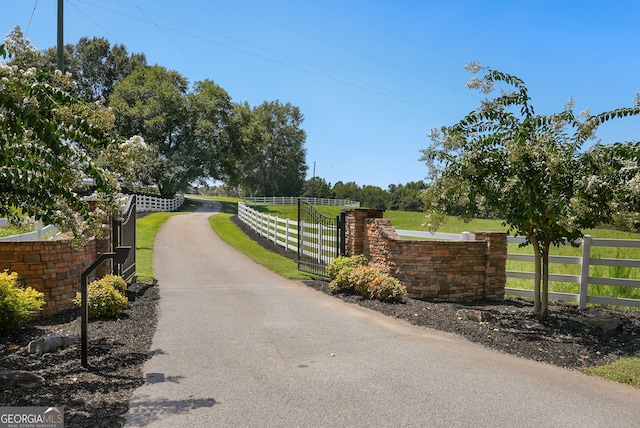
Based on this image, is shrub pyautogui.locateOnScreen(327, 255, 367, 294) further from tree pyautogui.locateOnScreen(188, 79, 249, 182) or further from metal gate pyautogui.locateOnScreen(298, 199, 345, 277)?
tree pyautogui.locateOnScreen(188, 79, 249, 182)

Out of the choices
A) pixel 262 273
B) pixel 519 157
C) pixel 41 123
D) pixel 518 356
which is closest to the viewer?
pixel 41 123

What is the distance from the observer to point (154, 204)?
125 feet

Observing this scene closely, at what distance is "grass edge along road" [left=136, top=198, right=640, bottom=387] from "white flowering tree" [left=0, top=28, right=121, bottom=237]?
19.9 feet

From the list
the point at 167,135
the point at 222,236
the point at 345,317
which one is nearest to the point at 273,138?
the point at 167,135

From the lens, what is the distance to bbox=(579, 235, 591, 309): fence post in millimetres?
8547

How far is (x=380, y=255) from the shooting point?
9859 millimetres

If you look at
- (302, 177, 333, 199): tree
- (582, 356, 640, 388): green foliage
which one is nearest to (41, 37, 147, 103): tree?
(302, 177, 333, 199): tree

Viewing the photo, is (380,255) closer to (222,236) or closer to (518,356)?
(518,356)

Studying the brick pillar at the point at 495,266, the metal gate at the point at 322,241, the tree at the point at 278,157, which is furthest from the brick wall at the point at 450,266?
the tree at the point at 278,157

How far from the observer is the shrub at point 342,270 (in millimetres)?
9828

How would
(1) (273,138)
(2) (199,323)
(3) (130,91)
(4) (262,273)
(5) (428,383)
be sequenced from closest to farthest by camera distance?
(5) (428,383), (2) (199,323), (4) (262,273), (3) (130,91), (1) (273,138)

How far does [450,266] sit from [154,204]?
33.5 m

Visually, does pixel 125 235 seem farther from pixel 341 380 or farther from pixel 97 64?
pixel 97 64

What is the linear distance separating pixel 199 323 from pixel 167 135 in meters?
41.7
